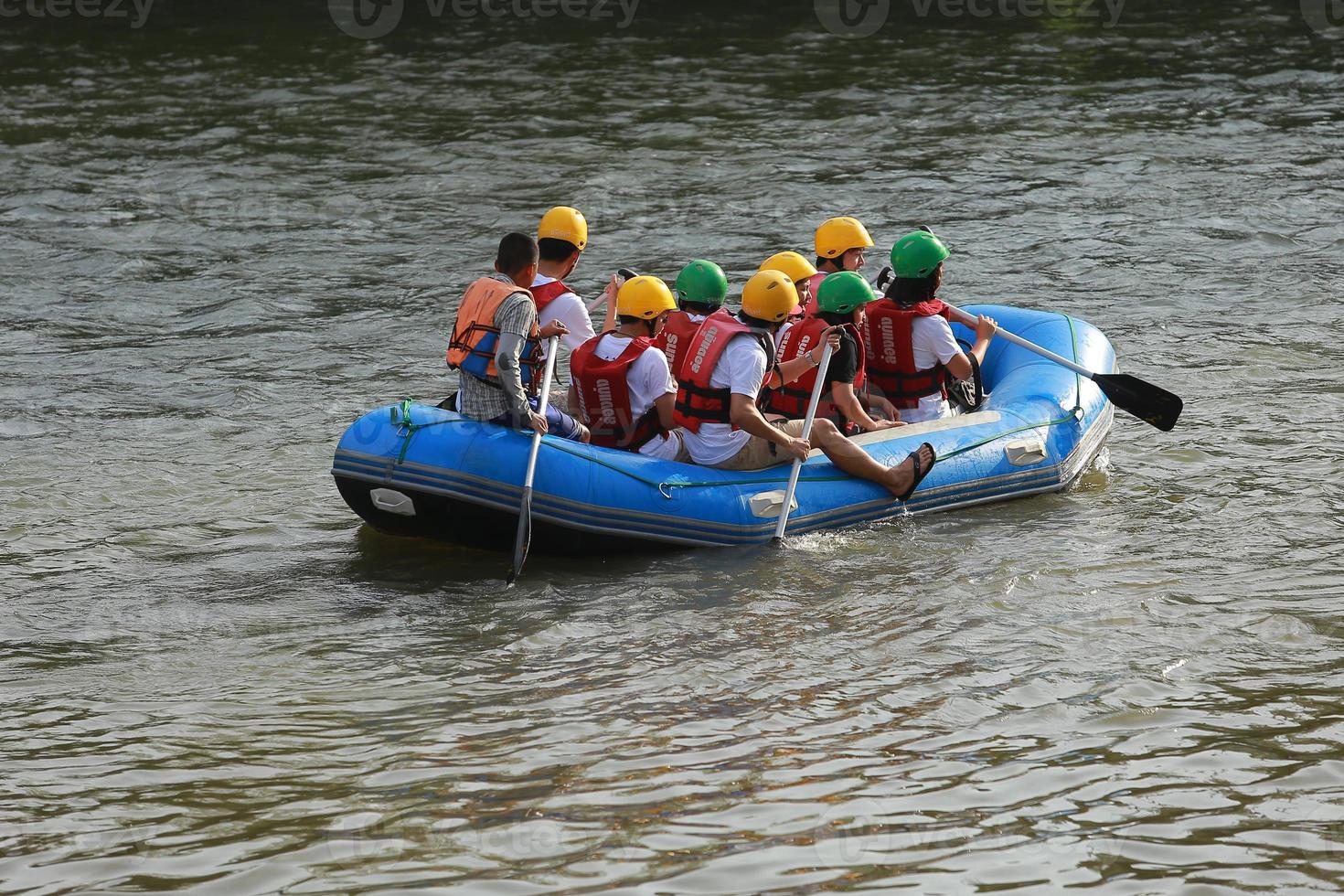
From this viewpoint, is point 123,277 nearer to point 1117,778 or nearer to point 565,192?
point 565,192

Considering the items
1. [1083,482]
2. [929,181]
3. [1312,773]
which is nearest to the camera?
[1312,773]

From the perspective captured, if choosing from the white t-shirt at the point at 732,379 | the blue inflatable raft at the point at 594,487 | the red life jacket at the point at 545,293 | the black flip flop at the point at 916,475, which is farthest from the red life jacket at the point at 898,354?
the red life jacket at the point at 545,293

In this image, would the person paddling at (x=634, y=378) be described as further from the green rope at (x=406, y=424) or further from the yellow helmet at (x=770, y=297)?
the green rope at (x=406, y=424)

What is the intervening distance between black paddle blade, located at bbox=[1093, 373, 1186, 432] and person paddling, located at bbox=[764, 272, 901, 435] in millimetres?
1319

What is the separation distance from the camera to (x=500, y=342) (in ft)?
23.4

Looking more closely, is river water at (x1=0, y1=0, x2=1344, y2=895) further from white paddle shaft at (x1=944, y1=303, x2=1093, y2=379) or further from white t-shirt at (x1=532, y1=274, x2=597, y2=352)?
white t-shirt at (x1=532, y1=274, x2=597, y2=352)

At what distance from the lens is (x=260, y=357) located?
10.9m

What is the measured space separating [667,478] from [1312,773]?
3.09 m

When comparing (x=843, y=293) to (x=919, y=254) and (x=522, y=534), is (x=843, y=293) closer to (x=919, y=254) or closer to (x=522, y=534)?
(x=919, y=254)

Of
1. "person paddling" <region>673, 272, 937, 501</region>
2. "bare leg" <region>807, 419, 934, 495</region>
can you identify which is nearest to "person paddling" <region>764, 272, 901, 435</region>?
"person paddling" <region>673, 272, 937, 501</region>

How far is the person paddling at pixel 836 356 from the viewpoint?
7547 millimetres

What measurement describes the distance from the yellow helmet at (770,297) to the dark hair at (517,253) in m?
0.96

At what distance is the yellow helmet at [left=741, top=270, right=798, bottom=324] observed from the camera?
7.27 meters

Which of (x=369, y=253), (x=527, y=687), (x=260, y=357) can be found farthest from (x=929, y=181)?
(x=527, y=687)
